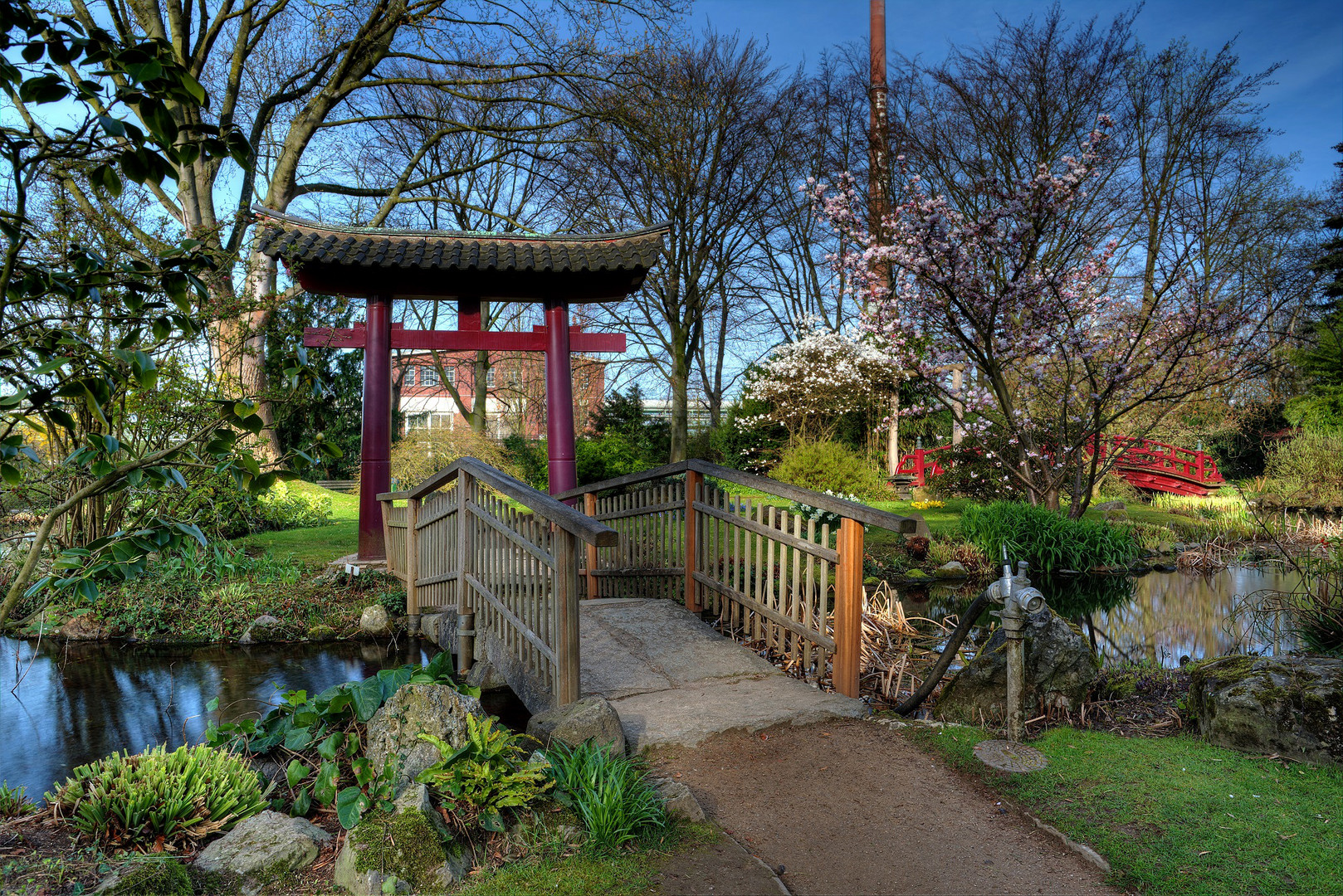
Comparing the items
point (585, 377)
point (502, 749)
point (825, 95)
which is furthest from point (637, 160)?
point (502, 749)

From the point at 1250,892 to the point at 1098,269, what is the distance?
10.9 meters

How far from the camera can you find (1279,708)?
3.74 meters

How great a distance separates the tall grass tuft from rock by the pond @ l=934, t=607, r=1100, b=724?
20.2ft

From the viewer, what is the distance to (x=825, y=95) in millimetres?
20906

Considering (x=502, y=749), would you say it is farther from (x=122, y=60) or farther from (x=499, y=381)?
(x=499, y=381)

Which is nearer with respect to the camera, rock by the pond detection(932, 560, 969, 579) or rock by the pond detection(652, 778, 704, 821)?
rock by the pond detection(652, 778, 704, 821)

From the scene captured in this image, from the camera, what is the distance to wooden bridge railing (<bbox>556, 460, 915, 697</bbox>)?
14.8 ft

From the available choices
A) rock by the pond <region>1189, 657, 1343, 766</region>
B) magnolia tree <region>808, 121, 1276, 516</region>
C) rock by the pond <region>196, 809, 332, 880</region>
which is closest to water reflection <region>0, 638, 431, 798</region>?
rock by the pond <region>196, 809, 332, 880</region>

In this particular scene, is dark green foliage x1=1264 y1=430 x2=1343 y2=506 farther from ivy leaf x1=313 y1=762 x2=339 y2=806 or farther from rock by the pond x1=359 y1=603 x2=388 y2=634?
ivy leaf x1=313 y1=762 x2=339 y2=806

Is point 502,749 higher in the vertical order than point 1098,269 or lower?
lower

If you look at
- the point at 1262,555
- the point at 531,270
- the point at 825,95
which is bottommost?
the point at 1262,555

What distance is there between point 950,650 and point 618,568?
3.26 metres

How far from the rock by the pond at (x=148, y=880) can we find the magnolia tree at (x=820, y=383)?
53.8ft

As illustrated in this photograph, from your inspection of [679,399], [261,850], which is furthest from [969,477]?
[261,850]
